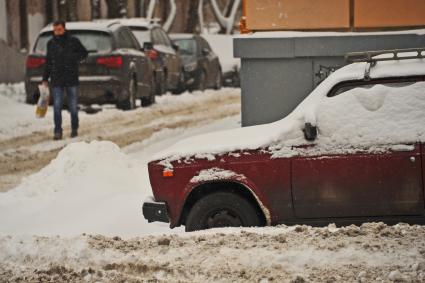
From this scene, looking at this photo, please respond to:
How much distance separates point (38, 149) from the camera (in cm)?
1661

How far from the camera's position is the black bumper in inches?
356

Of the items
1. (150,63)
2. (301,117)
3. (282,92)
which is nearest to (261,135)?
(301,117)

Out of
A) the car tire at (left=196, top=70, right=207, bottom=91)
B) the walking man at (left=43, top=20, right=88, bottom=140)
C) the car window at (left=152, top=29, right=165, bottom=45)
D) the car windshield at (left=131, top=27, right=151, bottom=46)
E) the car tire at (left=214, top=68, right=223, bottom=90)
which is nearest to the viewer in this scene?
the walking man at (left=43, top=20, right=88, bottom=140)

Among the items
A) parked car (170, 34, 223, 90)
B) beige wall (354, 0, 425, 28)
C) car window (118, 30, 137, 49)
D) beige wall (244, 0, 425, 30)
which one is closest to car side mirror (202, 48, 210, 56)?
parked car (170, 34, 223, 90)

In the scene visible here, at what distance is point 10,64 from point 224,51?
41.2 feet

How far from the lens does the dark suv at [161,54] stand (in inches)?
1058

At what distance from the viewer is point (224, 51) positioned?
41.4 m

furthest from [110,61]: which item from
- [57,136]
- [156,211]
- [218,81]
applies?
[156,211]

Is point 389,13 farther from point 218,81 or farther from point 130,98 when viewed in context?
point 218,81

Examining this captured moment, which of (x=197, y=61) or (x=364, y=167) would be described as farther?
(x=197, y=61)

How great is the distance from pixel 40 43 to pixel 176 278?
→ 49.2 feet

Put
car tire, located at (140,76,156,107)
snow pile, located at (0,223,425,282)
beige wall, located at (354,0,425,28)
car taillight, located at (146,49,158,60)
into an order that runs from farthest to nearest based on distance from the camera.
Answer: car taillight, located at (146,49,158,60) < car tire, located at (140,76,156,107) < beige wall, located at (354,0,425,28) < snow pile, located at (0,223,425,282)

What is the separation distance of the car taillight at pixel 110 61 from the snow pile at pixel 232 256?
1281cm

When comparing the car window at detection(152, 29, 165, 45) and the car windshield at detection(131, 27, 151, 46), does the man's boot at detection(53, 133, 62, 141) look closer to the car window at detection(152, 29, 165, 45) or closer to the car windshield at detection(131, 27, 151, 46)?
the car windshield at detection(131, 27, 151, 46)
